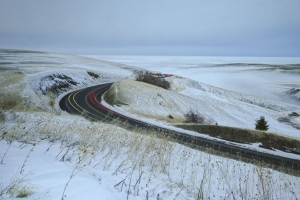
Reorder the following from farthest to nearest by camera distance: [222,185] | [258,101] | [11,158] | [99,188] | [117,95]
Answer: [258,101] → [117,95] → [222,185] → [11,158] → [99,188]

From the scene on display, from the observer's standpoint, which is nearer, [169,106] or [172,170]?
[172,170]

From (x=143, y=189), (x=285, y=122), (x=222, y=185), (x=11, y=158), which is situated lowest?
(x=285, y=122)

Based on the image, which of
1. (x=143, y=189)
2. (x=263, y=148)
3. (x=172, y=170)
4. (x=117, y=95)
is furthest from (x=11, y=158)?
(x=117, y=95)

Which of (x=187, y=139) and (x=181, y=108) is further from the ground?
(x=187, y=139)

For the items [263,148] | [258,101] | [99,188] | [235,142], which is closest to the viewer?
[99,188]

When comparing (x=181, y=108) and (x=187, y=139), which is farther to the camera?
(x=181, y=108)

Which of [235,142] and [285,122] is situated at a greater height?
[235,142]

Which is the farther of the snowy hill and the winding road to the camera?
the snowy hill

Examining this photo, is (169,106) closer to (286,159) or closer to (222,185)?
(286,159)

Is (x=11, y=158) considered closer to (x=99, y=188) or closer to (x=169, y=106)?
(x=99, y=188)
